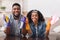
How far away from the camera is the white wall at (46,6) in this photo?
353 cm

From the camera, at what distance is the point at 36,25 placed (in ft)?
6.04

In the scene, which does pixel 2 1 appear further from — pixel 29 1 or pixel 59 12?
pixel 59 12

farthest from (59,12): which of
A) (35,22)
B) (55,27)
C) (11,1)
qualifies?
(35,22)

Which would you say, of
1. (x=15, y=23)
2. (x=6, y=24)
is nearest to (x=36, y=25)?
(x=15, y=23)

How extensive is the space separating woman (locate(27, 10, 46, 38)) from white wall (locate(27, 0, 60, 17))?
1.68 m

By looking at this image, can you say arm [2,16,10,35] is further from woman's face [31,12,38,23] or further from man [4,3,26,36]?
woman's face [31,12,38,23]

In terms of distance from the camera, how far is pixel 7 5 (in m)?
3.60

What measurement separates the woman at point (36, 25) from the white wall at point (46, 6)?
5.53ft

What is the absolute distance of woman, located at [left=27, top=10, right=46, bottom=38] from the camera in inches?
70.2

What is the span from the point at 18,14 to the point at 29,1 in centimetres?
182

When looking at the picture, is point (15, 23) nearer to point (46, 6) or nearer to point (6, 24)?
point (6, 24)

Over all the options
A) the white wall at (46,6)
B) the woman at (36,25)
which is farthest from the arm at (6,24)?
the white wall at (46,6)

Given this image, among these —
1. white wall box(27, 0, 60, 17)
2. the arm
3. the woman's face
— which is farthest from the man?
white wall box(27, 0, 60, 17)

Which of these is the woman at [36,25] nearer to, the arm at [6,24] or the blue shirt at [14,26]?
the blue shirt at [14,26]
